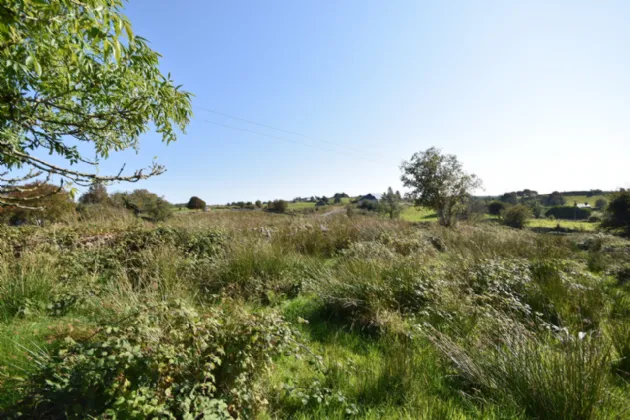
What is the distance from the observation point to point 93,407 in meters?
1.34

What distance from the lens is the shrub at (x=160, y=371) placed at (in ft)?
4.41

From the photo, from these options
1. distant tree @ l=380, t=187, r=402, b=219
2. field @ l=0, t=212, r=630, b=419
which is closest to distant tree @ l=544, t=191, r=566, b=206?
distant tree @ l=380, t=187, r=402, b=219

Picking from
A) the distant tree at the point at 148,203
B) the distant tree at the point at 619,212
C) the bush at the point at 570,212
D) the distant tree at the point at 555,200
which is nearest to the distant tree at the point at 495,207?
the bush at the point at 570,212

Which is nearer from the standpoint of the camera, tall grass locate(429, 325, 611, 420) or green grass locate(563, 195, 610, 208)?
tall grass locate(429, 325, 611, 420)

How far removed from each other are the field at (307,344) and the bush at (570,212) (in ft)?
220

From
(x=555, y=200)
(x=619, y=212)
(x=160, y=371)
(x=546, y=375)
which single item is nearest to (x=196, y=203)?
(x=160, y=371)

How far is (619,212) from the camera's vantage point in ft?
65.0

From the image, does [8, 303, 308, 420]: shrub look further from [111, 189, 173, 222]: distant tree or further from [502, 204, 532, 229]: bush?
[502, 204, 532, 229]: bush

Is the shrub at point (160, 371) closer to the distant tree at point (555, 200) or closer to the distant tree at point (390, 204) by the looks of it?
the distant tree at point (390, 204)

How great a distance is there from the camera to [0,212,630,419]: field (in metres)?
1.50

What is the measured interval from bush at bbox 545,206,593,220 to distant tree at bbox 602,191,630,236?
38.5 meters

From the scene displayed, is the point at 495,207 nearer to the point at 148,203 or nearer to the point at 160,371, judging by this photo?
the point at 148,203

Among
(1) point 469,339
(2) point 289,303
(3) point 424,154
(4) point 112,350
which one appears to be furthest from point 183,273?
(3) point 424,154

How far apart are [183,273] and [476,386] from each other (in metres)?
4.25
